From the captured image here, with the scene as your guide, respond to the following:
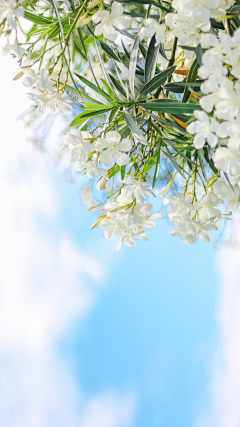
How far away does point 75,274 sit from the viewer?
2.32 metres

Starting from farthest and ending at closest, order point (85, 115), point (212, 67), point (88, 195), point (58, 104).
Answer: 1. point (88, 195)
2. point (85, 115)
3. point (58, 104)
4. point (212, 67)

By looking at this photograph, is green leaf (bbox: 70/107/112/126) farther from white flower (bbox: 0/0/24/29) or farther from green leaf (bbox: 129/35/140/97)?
white flower (bbox: 0/0/24/29)

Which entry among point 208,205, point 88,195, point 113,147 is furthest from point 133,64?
point 88,195

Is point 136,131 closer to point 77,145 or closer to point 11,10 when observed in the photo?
point 77,145

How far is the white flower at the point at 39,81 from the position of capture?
13.8 inches

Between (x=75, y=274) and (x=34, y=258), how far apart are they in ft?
1.09

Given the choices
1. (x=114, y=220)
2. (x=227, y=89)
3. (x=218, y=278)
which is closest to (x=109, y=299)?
(x=218, y=278)

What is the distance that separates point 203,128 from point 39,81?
21 centimetres

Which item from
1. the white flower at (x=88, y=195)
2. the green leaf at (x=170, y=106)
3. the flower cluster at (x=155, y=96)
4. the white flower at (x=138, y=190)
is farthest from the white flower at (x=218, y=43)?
the white flower at (x=88, y=195)

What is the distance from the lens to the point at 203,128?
0.30m

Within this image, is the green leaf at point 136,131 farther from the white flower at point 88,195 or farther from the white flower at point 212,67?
the white flower at point 88,195

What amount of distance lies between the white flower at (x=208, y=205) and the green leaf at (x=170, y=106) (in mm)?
143

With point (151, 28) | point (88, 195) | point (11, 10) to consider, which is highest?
point (88, 195)

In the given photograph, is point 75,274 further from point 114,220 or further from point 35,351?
point 114,220
